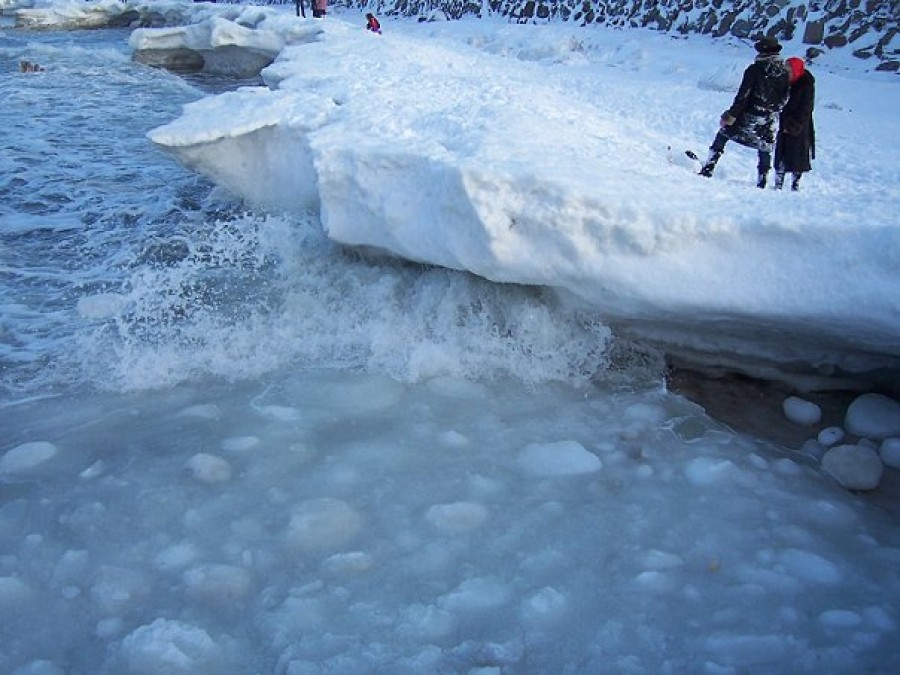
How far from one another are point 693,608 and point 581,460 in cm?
73

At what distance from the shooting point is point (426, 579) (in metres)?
2.20

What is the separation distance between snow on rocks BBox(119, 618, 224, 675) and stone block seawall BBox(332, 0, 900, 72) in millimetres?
10588

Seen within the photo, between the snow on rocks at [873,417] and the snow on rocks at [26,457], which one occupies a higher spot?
the snow on rocks at [873,417]

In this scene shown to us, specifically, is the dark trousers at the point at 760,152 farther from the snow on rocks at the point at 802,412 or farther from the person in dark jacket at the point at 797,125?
the snow on rocks at the point at 802,412

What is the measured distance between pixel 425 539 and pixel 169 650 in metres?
0.82

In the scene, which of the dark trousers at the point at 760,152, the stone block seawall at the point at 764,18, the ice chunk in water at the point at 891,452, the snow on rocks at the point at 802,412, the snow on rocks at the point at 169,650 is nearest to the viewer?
the snow on rocks at the point at 169,650

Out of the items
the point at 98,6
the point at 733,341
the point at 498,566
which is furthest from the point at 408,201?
the point at 98,6

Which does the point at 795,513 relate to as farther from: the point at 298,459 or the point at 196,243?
the point at 196,243

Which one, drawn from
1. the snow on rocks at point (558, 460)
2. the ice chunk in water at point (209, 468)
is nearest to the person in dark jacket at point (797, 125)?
the snow on rocks at point (558, 460)

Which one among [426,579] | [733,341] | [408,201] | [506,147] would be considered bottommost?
[426,579]

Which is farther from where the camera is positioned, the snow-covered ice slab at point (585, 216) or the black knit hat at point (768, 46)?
the black knit hat at point (768, 46)

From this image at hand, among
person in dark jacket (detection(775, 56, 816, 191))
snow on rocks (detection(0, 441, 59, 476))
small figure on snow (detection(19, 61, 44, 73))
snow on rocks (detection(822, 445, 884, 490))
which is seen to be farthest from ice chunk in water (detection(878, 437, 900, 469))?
small figure on snow (detection(19, 61, 44, 73))

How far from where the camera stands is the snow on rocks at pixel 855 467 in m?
2.63

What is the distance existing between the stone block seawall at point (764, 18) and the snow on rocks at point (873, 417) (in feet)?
27.2
